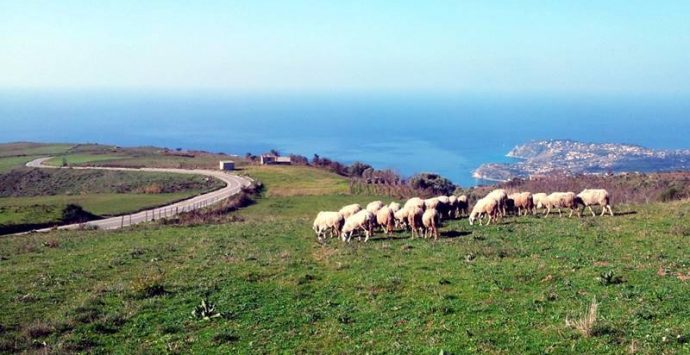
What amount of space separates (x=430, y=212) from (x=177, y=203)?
49.2 m

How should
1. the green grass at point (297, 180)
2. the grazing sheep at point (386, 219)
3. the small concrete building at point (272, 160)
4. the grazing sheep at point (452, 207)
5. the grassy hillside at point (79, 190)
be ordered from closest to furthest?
the grazing sheep at point (386, 219) < the grazing sheep at point (452, 207) < the grassy hillside at point (79, 190) < the green grass at point (297, 180) < the small concrete building at point (272, 160)

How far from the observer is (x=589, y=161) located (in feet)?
461

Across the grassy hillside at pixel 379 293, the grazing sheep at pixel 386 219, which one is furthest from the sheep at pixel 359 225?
the grassy hillside at pixel 379 293

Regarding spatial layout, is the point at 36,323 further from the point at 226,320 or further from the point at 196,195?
the point at 196,195

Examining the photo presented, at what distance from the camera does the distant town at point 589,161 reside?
120 metres

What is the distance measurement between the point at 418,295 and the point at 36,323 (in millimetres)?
11107

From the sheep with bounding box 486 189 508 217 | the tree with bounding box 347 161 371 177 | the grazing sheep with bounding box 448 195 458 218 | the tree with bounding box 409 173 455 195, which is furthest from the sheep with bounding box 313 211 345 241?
the tree with bounding box 347 161 371 177

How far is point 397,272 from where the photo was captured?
2067 cm

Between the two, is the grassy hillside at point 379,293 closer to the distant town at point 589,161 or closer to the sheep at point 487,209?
the sheep at point 487,209

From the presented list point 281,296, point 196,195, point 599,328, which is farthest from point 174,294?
point 196,195

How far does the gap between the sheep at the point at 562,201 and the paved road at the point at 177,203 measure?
35.1 meters

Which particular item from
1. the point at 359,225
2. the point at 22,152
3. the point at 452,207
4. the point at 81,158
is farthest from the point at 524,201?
the point at 22,152

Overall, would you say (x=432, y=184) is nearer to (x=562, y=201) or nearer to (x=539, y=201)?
(x=539, y=201)

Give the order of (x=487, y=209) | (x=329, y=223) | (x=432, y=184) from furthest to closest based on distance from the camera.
Answer: (x=432, y=184) < (x=329, y=223) < (x=487, y=209)
